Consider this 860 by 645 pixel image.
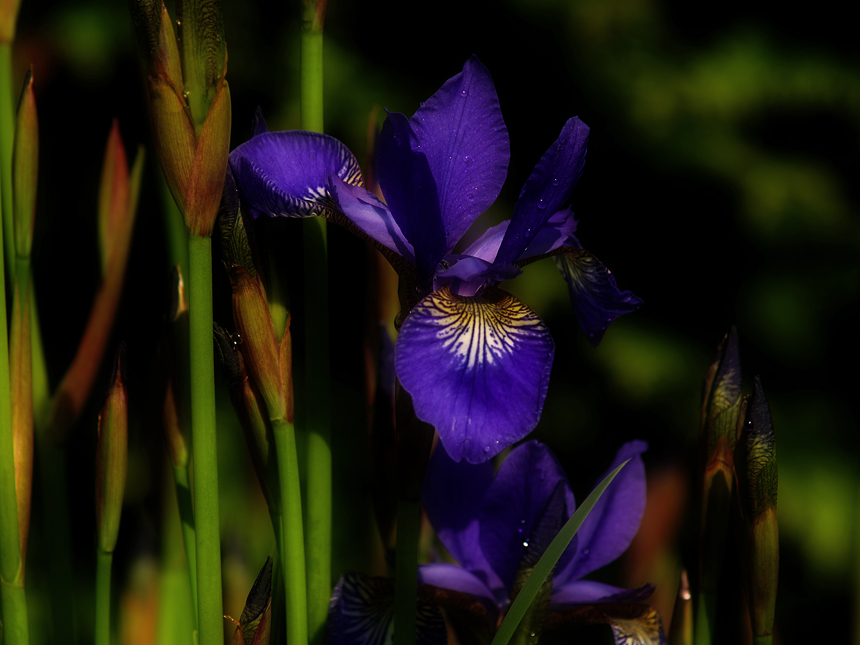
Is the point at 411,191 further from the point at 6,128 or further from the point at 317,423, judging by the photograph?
A: the point at 6,128

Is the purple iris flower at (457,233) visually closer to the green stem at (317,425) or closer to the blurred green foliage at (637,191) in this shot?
the green stem at (317,425)

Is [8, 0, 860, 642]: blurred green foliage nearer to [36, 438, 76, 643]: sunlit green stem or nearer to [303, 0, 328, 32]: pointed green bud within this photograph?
[36, 438, 76, 643]: sunlit green stem

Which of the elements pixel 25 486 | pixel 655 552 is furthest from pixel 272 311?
pixel 655 552

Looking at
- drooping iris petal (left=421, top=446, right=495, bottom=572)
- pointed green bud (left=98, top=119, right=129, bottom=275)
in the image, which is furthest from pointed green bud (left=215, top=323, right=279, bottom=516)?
pointed green bud (left=98, top=119, right=129, bottom=275)

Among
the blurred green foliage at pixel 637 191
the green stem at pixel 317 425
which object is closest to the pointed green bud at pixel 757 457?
the green stem at pixel 317 425

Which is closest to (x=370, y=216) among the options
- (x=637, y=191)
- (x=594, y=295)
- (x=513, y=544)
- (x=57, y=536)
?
(x=594, y=295)
